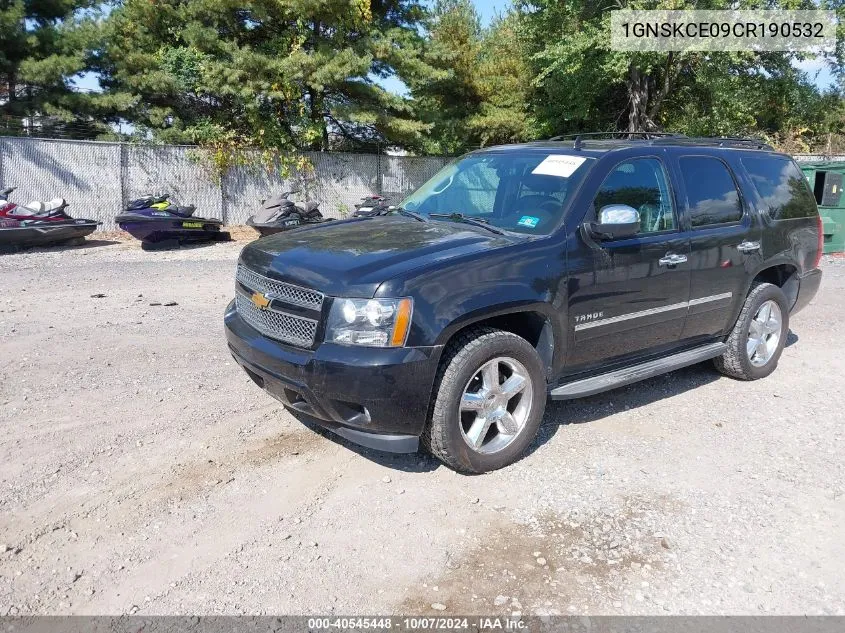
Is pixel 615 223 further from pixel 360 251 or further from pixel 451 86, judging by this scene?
pixel 451 86

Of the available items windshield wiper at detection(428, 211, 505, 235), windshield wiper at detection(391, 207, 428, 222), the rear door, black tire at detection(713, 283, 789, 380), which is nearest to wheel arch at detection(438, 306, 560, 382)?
windshield wiper at detection(428, 211, 505, 235)

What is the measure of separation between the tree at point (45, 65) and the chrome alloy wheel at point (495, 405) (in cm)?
1686

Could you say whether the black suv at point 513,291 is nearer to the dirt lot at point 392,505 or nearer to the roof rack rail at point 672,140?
the roof rack rail at point 672,140

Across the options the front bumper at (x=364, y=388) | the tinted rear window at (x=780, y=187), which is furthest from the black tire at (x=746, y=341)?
the front bumper at (x=364, y=388)

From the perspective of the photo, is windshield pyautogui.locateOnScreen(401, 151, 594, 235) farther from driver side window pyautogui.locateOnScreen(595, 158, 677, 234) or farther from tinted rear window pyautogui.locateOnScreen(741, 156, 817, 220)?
tinted rear window pyautogui.locateOnScreen(741, 156, 817, 220)

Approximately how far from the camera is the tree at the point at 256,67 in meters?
16.6

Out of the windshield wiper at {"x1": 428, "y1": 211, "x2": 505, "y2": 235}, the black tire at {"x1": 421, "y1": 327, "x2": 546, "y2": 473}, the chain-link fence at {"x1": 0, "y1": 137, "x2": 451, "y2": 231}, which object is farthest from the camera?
the chain-link fence at {"x1": 0, "y1": 137, "x2": 451, "y2": 231}

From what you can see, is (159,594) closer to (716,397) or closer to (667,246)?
(667,246)

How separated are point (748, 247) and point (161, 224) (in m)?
10.6

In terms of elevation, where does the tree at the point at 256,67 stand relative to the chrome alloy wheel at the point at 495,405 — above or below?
above

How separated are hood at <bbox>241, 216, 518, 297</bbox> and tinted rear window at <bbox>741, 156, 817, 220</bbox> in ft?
9.17

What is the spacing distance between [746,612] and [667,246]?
252cm

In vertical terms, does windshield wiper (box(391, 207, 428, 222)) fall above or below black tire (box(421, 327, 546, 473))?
above

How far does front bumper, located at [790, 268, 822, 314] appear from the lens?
6.03 m
